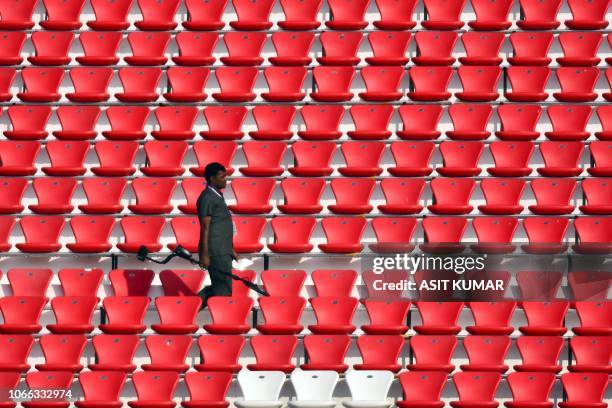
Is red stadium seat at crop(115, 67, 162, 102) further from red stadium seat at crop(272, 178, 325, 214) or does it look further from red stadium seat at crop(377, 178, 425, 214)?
red stadium seat at crop(377, 178, 425, 214)

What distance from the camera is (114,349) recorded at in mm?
10039

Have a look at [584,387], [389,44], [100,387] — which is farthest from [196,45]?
[584,387]

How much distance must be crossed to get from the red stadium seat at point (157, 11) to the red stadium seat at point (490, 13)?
8.37 feet

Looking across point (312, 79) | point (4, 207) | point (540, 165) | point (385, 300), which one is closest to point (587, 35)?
point (540, 165)

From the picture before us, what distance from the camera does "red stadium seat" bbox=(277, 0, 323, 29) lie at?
39.8 feet

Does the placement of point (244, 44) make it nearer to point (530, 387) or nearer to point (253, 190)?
point (253, 190)

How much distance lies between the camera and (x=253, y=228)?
10.8 metres

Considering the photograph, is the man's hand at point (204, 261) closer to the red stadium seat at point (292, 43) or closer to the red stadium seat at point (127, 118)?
the red stadium seat at point (127, 118)

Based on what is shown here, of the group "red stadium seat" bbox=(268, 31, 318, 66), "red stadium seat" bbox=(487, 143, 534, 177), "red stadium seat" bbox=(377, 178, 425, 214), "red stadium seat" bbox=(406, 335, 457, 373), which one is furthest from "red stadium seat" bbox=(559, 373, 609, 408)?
"red stadium seat" bbox=(268, 31, 318, 66)

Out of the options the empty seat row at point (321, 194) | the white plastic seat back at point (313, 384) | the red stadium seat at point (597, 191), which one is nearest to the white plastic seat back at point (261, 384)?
the white plastic seat back at point (313, 384)

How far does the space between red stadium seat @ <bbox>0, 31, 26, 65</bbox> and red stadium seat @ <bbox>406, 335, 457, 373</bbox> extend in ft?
14.3

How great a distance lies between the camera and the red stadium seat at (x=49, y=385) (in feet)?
31.5

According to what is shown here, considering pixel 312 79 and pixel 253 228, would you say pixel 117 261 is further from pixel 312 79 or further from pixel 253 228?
pixel 312 79

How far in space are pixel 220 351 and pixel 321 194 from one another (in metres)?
1.79
